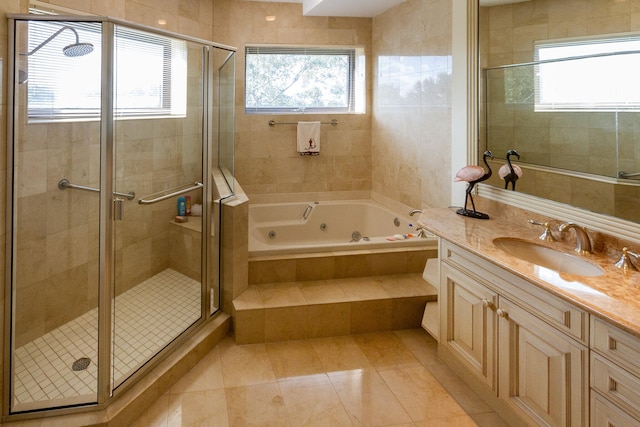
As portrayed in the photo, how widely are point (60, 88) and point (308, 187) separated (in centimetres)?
290

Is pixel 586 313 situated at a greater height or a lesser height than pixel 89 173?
lesser

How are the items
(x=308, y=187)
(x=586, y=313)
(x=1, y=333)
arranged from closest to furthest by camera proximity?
(x=586, y=313)
(x=1, y=333)
(x=308, y=187)

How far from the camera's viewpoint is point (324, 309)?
2.80 meters

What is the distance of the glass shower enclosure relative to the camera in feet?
6.23

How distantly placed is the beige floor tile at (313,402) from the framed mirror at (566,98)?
4.78 ft

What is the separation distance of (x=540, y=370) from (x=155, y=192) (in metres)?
2.06

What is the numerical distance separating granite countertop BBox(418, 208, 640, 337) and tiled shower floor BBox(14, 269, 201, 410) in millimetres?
1566

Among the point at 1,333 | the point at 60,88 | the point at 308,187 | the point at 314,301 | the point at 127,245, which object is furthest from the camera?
the point at 308,187

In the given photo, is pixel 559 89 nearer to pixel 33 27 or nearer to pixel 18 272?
pixel 33 27

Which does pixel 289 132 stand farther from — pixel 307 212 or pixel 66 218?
pixel 66 218

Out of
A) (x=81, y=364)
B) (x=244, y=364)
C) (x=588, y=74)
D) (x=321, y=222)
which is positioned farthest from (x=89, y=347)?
(x=321, y=222)

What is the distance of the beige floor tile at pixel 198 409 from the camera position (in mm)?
1992

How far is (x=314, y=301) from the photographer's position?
9.23ft

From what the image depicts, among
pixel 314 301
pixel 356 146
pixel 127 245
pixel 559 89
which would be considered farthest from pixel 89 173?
pixel 356 146
